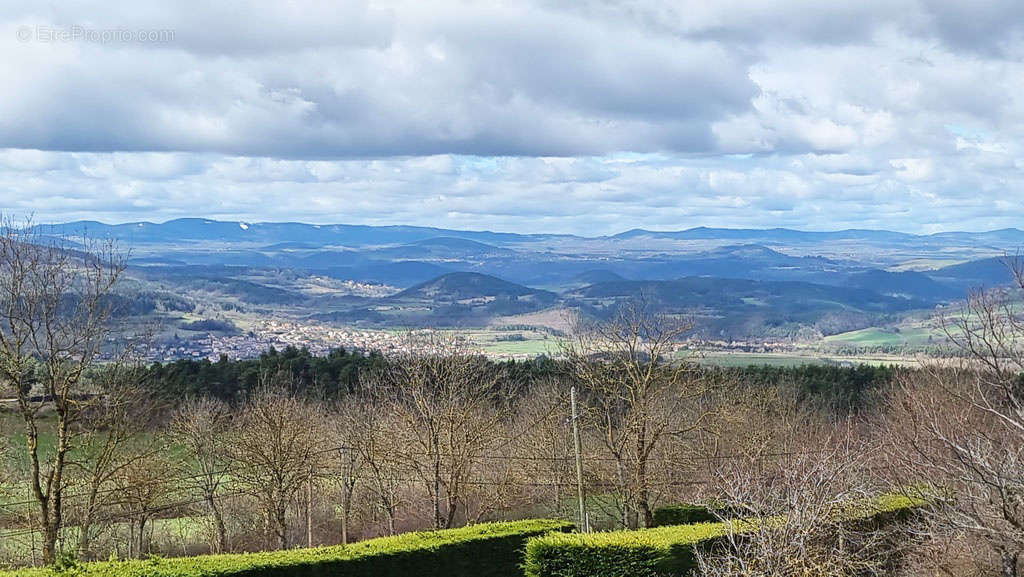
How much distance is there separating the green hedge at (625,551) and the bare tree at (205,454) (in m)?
20.8

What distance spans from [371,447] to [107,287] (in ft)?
58.1

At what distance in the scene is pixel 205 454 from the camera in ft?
144

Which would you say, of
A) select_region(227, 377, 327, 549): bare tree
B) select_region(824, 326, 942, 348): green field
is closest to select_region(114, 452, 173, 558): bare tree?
select_region(227, 377, 327, 549): bare tree

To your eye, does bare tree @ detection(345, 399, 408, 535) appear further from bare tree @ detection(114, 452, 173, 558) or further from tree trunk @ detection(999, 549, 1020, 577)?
tree trunk @ detection(999, 549, 1020, 577)

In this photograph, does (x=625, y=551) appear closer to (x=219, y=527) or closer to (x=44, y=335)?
(x=44, y=335)

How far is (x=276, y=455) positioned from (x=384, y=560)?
50.5 feet

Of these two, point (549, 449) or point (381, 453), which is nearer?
point (381, 453)

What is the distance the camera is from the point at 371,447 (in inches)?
1619

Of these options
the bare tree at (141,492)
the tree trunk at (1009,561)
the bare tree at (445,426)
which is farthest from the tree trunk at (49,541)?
the tree trunk at (1009,561)

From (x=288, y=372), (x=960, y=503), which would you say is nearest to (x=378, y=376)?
(x=288, y=372)

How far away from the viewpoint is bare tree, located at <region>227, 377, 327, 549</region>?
3803cm

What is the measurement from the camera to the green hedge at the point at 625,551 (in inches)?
885

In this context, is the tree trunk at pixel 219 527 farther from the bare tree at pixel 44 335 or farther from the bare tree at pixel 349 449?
the bare tree at pixel 44 335

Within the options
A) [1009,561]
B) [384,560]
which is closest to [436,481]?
[384,560]
